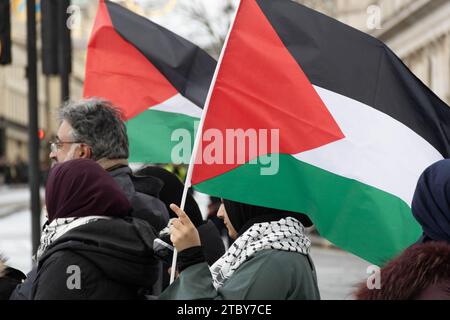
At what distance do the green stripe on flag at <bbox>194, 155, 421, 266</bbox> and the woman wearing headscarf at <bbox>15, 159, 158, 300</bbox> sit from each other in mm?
466

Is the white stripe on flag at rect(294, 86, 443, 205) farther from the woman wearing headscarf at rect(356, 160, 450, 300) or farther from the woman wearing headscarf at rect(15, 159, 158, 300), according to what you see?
the woman wearing headscarf at rect(356, 160, 450, 300)

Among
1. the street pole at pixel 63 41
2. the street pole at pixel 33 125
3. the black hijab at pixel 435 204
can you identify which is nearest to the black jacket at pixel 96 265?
the black hijab at pixel 435 204

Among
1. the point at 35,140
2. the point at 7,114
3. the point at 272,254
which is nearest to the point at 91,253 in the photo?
the point at 272,254

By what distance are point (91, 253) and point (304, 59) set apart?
1314 millimetres

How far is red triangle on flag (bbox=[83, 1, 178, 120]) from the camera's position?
6.07 meters

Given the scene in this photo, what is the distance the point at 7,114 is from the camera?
8331 cm

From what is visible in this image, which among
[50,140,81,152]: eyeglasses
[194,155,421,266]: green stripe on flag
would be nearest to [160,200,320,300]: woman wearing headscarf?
[194,155,421,266]: green stripe on flag

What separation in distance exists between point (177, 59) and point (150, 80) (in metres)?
0.24

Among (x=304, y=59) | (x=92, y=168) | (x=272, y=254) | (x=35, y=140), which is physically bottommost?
(x=35, y=140)

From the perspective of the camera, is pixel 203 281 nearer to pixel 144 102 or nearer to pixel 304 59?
pixel 304 59

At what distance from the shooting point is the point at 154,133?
605 centimetres

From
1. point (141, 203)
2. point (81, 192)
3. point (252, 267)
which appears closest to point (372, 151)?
point (252, 267)

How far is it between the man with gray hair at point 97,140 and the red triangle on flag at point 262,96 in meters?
0.76
